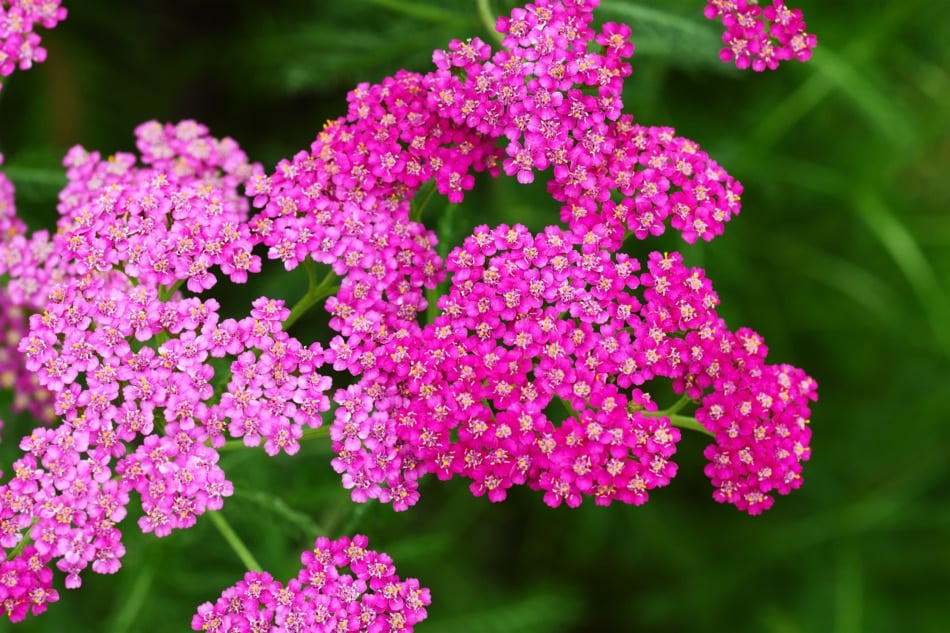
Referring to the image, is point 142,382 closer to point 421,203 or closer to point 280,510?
point 280,510

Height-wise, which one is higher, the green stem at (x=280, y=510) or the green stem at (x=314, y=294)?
the green stem at (x=314, y=294)

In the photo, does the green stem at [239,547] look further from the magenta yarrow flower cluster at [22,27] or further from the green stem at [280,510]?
the magenta yarrow flower cluster at [22,27]

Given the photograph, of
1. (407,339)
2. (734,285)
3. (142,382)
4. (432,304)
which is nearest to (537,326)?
(407,339)

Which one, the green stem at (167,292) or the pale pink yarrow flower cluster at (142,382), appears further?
the green stem at (167,292)

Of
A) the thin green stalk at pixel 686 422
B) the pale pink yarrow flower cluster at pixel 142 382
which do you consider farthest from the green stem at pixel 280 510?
the thin green stalk at pixel 686 422

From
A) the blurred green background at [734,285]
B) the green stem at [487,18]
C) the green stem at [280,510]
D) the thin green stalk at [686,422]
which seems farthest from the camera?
the blurred green background at [734,285]

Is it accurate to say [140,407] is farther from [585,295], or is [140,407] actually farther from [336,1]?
[336,1]

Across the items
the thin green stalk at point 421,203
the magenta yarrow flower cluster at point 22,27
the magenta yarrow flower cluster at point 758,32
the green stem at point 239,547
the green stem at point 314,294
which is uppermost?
the magenta yarrow flower cluster at point 758,32
